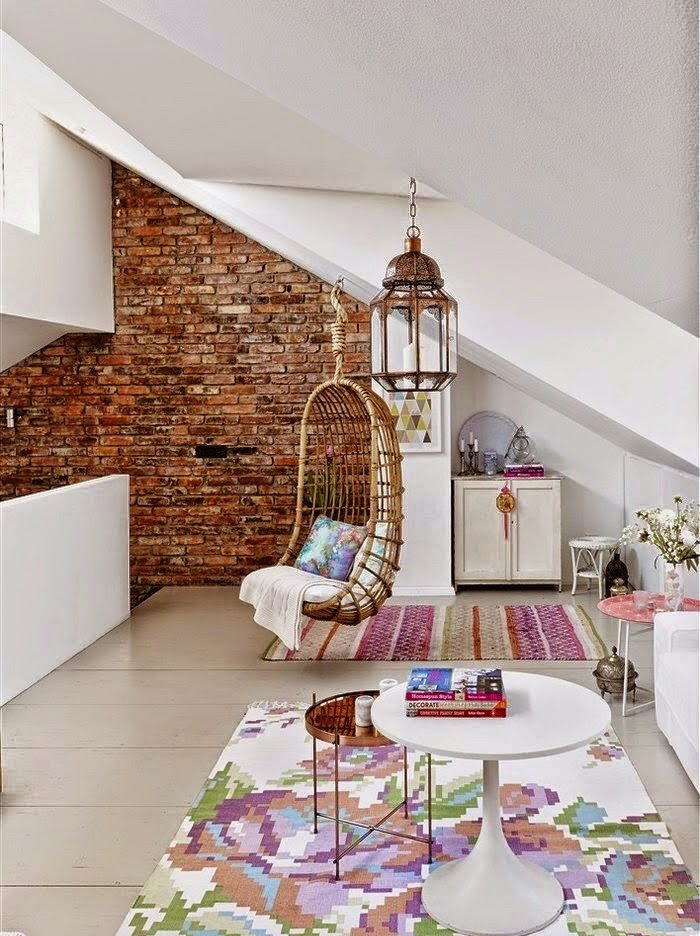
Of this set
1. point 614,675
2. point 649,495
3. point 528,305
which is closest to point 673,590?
point 614,675

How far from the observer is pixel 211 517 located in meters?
7.34

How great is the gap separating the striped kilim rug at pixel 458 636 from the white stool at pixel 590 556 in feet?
1.39

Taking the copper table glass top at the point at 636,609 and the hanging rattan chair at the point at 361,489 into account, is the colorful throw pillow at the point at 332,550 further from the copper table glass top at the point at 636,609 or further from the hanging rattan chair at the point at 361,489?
the copper table glass top at the point at 636,609

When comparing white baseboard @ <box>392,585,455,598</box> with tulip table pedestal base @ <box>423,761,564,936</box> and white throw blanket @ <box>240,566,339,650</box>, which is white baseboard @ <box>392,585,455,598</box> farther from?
tulip table pedestal base @ <box>423,761,564,936</box>

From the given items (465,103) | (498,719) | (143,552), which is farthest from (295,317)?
(465,103)

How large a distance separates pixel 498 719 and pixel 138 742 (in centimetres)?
191

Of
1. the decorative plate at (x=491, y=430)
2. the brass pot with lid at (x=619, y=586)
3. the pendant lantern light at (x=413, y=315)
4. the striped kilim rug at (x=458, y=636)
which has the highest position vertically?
the pendant lantern light at (x=413, y=315)

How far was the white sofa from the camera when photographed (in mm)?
3275

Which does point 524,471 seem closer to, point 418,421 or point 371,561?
point 418,421

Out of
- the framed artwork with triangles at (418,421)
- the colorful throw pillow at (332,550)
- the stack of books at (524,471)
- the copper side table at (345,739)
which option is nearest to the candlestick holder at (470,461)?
the stack of books at (524,471)

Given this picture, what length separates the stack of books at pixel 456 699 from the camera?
266cm

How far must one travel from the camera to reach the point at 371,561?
5.13 metres

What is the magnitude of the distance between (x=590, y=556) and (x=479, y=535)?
36.9 inches

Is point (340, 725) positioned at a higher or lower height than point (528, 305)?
lower
